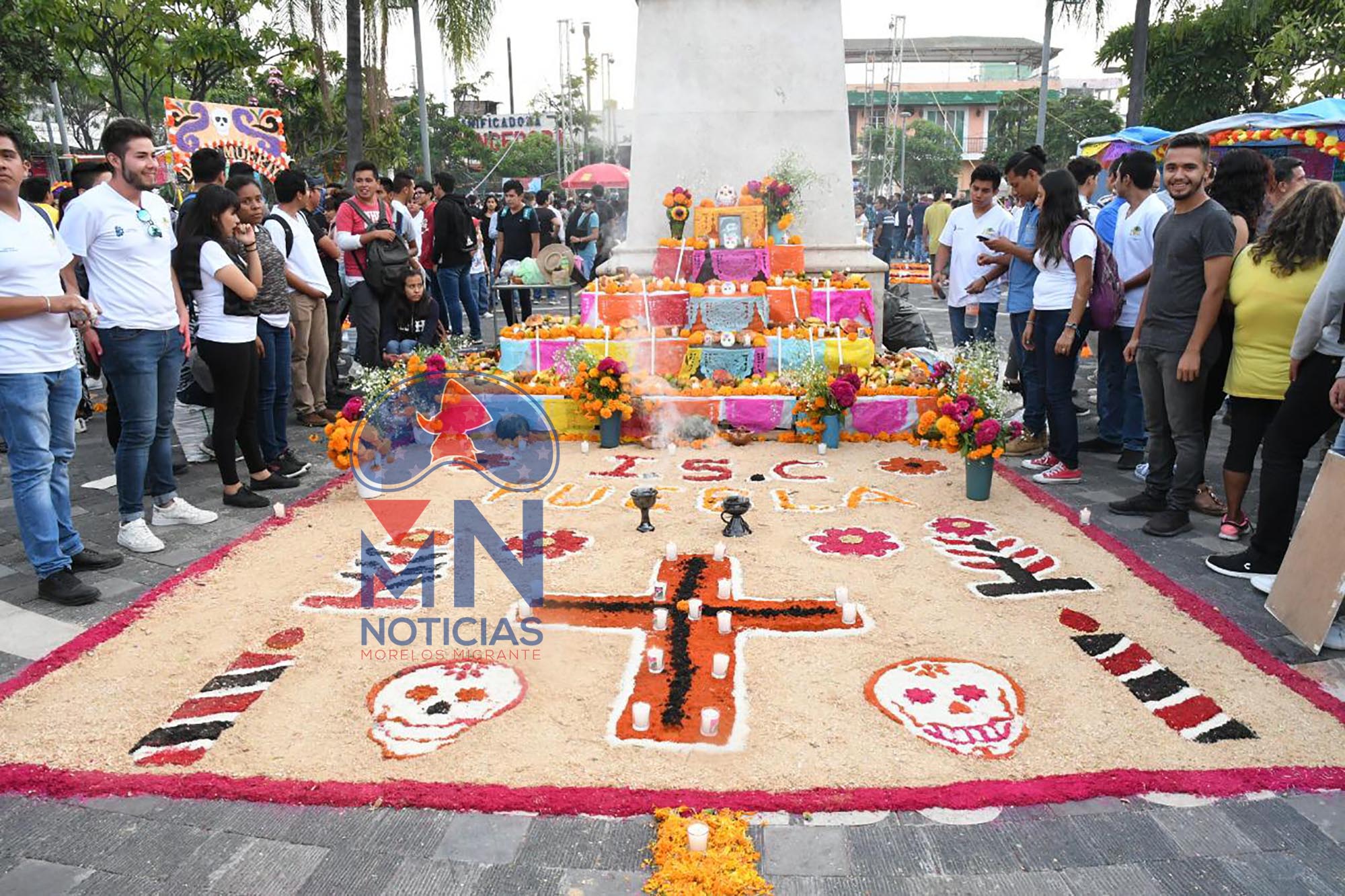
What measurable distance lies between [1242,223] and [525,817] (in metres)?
4.59

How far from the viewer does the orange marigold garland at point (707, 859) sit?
2348 mm

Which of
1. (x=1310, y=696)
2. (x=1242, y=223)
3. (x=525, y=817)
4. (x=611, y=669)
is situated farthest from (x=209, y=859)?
Answer: (x=1242, y=223)

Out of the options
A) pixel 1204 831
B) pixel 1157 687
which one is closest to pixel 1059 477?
pixel 1157 687

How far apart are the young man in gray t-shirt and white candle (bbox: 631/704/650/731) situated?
329cm

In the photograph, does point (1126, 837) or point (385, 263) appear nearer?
point (1126, 837)

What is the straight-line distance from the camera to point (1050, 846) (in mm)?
2514

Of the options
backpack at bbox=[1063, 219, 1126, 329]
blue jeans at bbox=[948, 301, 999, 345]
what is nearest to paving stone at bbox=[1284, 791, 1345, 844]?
backpack at bbox=[1063, 219, 1126, 329]

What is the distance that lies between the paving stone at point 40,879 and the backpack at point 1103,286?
5.65 m

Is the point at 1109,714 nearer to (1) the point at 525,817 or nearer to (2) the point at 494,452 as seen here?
(1) the point at 525,817

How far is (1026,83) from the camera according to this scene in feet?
245

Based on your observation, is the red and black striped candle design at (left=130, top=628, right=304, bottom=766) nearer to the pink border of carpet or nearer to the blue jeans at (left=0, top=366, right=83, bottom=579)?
the pink border of carpet

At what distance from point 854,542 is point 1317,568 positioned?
2021 millimetres

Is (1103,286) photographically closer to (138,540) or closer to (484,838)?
(484,838)

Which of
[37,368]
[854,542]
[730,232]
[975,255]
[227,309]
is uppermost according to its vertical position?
[730,232]
